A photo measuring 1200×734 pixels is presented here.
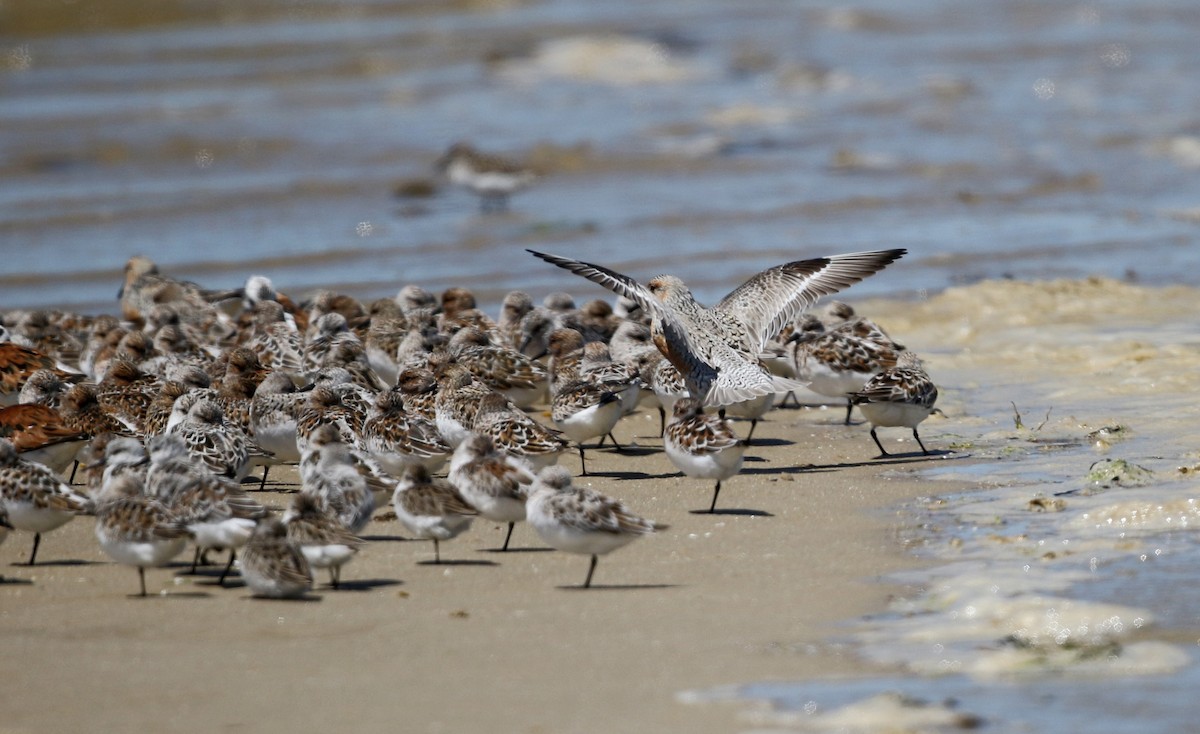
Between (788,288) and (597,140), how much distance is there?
1683 cm

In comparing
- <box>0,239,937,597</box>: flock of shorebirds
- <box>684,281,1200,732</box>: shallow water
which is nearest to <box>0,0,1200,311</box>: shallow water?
<box>0,239,937,597</box>: flock of shorebirds

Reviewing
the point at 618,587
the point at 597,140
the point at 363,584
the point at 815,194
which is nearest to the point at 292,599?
the point at 363,584

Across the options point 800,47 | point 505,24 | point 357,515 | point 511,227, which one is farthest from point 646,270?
point 505,24

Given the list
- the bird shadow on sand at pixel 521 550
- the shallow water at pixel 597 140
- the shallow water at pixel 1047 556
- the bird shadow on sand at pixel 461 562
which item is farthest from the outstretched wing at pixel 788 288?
the shallow water at pixel 597 140

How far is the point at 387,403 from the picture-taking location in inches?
403

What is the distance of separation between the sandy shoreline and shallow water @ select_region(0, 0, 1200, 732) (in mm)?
417

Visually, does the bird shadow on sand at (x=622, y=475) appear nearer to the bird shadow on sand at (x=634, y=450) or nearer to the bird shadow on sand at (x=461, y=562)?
the bird shadow on sand at (x=634, y=450)

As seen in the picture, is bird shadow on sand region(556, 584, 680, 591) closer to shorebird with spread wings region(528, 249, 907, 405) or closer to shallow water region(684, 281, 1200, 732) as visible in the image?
shallow water region(684, 281, 1200, 732)

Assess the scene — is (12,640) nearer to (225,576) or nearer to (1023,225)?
(225,576)

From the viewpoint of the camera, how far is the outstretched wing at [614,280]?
11.0 m

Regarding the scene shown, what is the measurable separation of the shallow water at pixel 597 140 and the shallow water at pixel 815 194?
12 centimetres

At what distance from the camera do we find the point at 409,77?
38625 millimetres

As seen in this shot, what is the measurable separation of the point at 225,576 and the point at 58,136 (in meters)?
24.3

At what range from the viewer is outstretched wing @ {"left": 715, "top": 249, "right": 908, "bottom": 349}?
12086 mm
